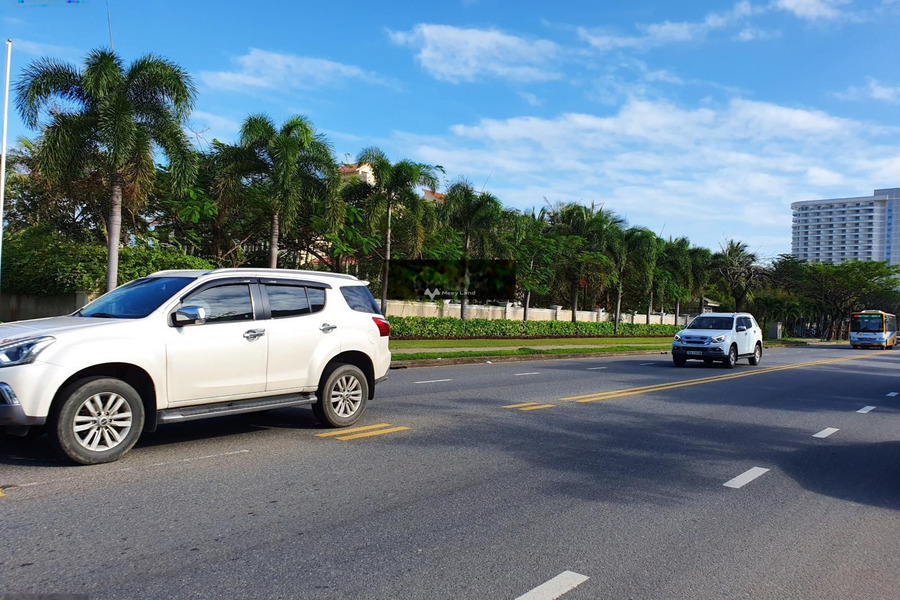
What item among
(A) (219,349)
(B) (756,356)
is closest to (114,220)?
(A) (219,349)

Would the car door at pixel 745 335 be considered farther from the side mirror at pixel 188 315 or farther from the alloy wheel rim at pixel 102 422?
the alloy wheel rim at pixel 102 422

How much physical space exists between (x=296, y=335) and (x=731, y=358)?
17.0m

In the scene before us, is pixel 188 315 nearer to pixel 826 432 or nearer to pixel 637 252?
pixel 826 432

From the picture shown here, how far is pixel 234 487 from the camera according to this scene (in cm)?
584

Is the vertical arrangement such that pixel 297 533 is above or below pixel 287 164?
below

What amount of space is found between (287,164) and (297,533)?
20.7 metres

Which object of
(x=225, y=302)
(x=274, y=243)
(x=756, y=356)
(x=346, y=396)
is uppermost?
(x=274, y=243)

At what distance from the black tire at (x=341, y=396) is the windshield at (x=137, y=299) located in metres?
2.02

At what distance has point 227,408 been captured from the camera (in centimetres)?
725

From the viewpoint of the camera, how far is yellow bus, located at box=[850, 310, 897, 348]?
48.4 m

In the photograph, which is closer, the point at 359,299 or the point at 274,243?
the point at 359,299

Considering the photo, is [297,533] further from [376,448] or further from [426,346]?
[426,346]

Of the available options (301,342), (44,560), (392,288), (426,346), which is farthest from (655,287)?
(44,560)

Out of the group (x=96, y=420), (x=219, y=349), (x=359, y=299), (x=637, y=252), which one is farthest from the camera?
(x=637, y=252)
